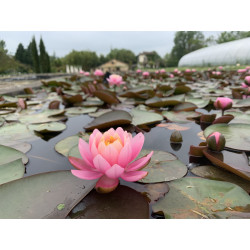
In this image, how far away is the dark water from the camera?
2.16 feet

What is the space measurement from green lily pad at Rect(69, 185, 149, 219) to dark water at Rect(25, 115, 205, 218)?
0.11 ft

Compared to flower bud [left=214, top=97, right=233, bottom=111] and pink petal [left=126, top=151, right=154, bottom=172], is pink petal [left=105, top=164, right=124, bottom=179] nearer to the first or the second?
pink petal [left=126, top=151, right=154, bottom=172]

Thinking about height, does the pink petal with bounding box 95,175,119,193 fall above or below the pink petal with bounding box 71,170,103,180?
below

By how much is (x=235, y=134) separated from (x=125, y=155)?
23.3 inches

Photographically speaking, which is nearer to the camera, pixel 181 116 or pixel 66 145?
pixel 66 145

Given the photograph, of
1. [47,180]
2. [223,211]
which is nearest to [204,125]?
[223,211]

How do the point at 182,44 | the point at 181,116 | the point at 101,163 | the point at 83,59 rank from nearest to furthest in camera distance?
the point at 101,163
the point at 181,116
the point at 83,59
the point at 182,44

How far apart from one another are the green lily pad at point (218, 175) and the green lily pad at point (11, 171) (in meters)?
0.51

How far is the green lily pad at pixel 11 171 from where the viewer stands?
0.56 m

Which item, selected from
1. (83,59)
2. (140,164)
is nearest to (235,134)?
(140,164)

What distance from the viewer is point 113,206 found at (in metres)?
0.45

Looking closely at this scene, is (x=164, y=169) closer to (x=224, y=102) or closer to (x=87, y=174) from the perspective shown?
(x=87, y=174)

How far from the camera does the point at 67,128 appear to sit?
1.10 m

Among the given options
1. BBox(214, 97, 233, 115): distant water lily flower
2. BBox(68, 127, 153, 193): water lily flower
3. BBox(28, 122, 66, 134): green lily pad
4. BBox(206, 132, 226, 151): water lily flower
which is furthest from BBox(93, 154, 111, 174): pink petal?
BBox(214, 97, 233, 115): distant water lily flower
